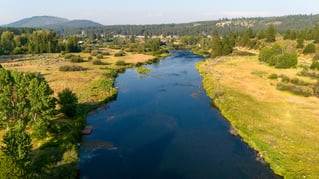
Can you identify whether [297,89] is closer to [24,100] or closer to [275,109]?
[275,109]

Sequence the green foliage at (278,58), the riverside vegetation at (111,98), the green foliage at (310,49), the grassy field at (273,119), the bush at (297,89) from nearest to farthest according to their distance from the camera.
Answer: the riverside vegetation at (111,98) < the grassy field at (273,119) < the bush at (297,89) < the green foliage at (278,58) < the green foliage at (310,49)

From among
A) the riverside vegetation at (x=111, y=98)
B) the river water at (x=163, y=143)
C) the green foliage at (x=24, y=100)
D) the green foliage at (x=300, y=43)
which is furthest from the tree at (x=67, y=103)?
the green foliage at (x=300, y=43)

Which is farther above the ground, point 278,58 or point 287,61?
point 278,58

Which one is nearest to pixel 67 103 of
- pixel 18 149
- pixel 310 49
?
pixel 18 149

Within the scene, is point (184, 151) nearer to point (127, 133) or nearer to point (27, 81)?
point (127, 133)

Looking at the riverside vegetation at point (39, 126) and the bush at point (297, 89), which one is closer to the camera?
the riverside vegetation at point (39, 126)

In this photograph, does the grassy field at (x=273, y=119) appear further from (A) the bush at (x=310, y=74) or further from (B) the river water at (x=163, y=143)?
(A) the bush at (x=310, y=74)
